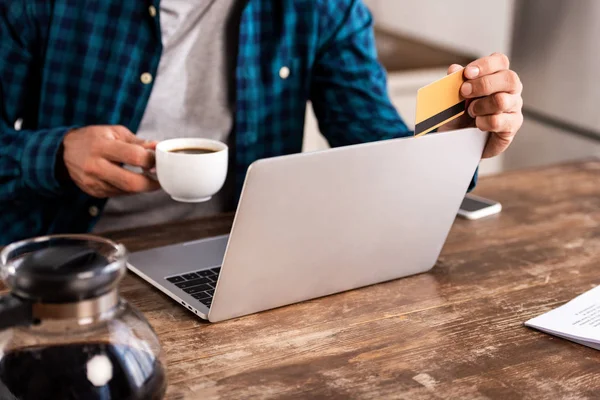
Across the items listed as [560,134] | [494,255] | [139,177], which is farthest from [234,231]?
[560,134]

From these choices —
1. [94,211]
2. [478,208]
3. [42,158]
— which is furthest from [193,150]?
[478,208]

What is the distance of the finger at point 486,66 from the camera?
1148 millimetres

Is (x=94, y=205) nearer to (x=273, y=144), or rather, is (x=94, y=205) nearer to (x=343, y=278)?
(x=273, y=144)

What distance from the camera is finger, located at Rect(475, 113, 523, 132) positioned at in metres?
1.18

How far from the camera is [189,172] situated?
1179mm

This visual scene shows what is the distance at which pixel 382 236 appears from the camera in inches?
43.9

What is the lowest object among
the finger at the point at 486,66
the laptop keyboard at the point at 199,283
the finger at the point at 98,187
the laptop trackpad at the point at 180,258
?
the laptop trackpad at the point at 180,258

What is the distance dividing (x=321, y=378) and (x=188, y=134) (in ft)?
2.82

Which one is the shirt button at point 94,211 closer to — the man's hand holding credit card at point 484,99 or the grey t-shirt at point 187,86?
the grey t-shirt at point 187,86

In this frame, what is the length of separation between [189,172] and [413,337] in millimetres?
404

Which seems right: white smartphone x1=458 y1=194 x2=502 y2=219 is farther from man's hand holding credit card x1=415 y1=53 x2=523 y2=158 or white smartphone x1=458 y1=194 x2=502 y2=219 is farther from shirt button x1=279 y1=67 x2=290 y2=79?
shirt button x1=279 y1=67 x2=290 y2=79

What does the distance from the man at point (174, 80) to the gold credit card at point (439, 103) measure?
45 cm

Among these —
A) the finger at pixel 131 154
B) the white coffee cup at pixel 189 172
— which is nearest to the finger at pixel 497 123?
the white coffee cup at pixel 189 172

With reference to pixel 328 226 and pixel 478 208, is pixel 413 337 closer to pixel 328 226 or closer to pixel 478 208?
pixel 328 226
